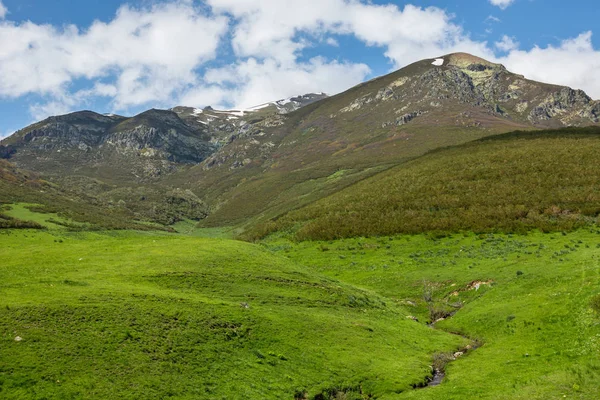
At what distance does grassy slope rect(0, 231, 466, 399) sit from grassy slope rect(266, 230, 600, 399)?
4.85m

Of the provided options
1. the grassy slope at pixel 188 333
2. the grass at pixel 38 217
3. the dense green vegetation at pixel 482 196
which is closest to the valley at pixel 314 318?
the grassy slope at pixel 188 333

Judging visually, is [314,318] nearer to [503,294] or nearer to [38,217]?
[503,294]

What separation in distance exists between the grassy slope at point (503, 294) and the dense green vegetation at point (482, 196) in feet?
19.7

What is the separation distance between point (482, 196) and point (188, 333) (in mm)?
85235

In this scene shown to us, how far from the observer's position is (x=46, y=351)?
83.6 ft

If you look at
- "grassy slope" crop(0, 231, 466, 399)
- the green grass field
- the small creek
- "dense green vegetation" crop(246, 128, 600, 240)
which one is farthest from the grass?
the small creek

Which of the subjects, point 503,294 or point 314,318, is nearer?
point 314,318

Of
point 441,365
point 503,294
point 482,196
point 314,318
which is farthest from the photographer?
point 482,196

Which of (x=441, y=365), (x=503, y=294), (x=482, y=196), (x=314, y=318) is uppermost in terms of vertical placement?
(x=482, y=196)

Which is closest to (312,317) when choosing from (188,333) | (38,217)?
(188,333)

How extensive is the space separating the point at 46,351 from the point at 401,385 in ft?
79.1

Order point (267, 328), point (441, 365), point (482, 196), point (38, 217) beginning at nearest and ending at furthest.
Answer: point (267, 328), point (441, 365), point (482, 196), point (38, 217)

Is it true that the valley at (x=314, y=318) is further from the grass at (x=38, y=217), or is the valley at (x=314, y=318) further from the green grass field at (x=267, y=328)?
the grass at (x=38, y=217)

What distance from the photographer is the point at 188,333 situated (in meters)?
31.1
